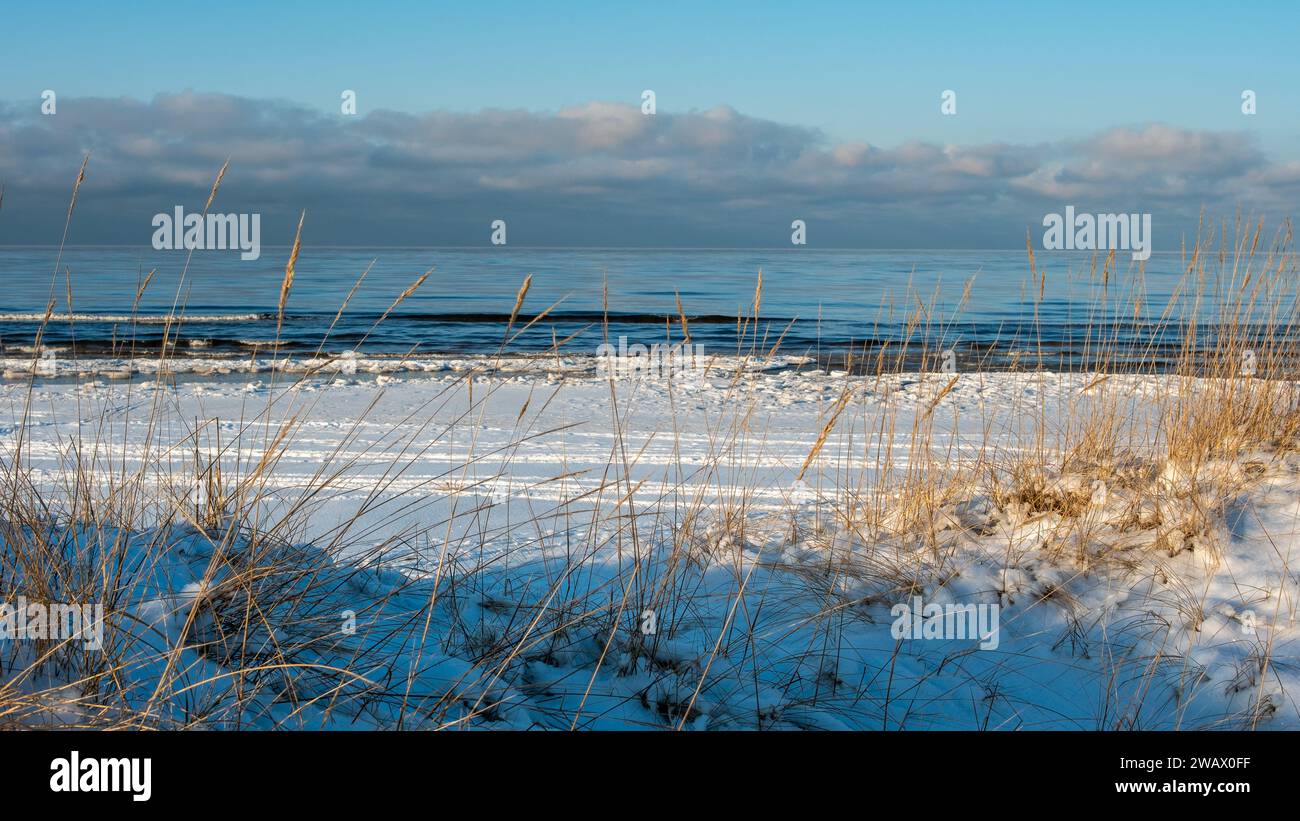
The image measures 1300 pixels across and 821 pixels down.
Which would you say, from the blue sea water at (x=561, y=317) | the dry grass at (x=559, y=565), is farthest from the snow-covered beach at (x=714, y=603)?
the blue sea water at (x=561, y=317)

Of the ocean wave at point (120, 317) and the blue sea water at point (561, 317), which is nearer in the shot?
the blue sea water at point (561, 317)

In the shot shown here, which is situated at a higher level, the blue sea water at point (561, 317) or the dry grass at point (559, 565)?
the blue sea water at point (561, 317)

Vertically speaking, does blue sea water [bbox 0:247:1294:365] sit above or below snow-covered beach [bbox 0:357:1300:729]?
above

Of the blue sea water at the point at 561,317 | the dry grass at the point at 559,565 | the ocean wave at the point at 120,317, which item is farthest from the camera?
Answer: the ocean wave at the point at 120,317

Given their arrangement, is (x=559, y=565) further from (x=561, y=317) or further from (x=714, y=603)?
(x=561, y=317)

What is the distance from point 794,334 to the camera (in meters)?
18.3

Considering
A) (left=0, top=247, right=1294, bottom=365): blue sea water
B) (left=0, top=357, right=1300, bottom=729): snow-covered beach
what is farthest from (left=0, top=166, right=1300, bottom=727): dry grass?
(left=0, top=247, right=1294, bottom=365): blue sea water

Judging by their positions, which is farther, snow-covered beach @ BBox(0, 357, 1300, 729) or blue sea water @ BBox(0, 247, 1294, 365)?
blue sea water @ BBox(0, 247, 1294, 365)

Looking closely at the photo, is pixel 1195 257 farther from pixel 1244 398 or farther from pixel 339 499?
pixel 339 499

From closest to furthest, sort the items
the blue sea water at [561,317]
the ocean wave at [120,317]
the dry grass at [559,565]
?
the dry grass at [559,565] < the blue sea water at [561,317] < the ocean wave at [120,317]

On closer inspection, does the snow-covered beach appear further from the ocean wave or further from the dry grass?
the ocean wave

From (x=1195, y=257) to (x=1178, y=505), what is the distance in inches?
67.4

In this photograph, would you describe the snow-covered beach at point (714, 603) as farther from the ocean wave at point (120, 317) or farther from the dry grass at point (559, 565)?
the ocean wave at point (120, 317)
